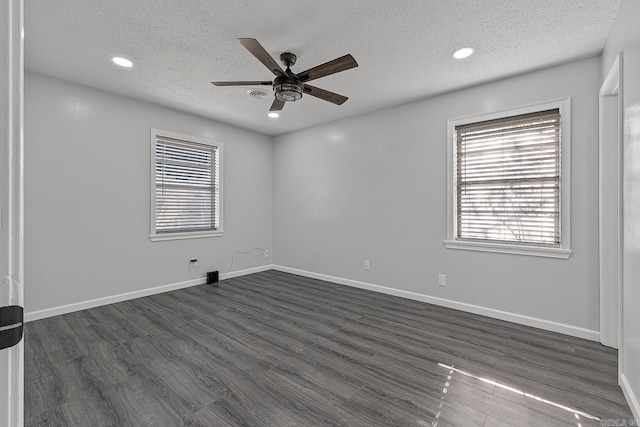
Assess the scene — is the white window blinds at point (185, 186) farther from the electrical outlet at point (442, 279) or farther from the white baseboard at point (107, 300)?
the electrical outlet at point (442, 279)

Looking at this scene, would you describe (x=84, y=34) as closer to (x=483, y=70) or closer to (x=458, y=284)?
(x=483, y=70)

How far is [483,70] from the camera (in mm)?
2967

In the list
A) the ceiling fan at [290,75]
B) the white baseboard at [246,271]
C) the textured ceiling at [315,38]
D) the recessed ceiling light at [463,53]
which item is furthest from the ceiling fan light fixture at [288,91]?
the white baseboard at [246,271]

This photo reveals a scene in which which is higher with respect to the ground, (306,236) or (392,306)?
(306,236)

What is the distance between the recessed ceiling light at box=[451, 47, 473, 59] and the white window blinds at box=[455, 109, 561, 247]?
0.92 m

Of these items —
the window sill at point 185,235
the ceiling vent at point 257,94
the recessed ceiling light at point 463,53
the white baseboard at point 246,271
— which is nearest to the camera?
the recessed ceiling light at point 463,53

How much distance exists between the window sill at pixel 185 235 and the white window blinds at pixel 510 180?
11.8 ft

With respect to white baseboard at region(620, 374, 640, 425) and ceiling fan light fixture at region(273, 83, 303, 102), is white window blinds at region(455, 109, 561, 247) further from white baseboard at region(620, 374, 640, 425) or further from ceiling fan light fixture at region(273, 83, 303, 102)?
ceiling fan light fixture at region(273, 83, 303, 102)

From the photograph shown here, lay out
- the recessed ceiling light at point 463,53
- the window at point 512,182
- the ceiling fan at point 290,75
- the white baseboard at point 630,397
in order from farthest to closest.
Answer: the window at point 512,182, the recessed ceiling light at point 463,53, the ceiling fan at point 290,75, the white baseboard at point 630,397

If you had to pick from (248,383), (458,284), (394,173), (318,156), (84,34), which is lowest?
(248,383)

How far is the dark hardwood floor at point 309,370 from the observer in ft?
5.71

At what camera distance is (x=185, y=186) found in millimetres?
4445

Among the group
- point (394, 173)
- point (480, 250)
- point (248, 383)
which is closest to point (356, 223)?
point (394, 173)

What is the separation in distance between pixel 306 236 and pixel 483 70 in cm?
342
